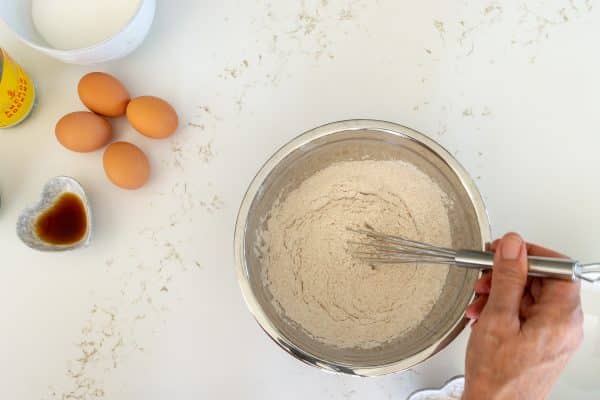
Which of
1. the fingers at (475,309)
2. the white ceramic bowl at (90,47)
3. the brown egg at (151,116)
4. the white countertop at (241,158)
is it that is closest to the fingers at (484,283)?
the fingers at (475,309)

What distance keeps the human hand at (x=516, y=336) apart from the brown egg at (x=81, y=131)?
66 centimetres

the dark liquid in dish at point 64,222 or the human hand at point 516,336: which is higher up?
the human hand at point 516,336

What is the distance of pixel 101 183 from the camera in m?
0.94

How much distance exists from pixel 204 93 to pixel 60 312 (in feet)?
1.50

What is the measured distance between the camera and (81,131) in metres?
0.89

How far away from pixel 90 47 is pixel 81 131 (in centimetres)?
14

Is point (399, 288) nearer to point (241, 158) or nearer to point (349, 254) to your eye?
point (349, 254)

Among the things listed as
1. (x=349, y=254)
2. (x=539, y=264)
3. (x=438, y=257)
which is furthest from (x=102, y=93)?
(x=539, y=264)

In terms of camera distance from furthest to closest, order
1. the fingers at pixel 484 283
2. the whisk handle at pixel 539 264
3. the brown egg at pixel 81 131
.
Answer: the brown egg at pixel 81 131 < the fingers at pixel 484 283 < the whisk handle at pixel 539 264

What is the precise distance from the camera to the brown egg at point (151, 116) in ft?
2.90

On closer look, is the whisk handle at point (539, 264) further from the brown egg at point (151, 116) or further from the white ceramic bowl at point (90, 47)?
the white ceramic bowl at point (90, 47)

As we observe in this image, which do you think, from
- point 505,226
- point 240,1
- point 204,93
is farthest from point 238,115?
point 505,226

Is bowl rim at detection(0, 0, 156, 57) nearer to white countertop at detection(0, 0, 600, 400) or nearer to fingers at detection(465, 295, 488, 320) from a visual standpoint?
white countertop at detection(0, 0, 600, 400)

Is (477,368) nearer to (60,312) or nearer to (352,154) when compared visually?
(352,154)
